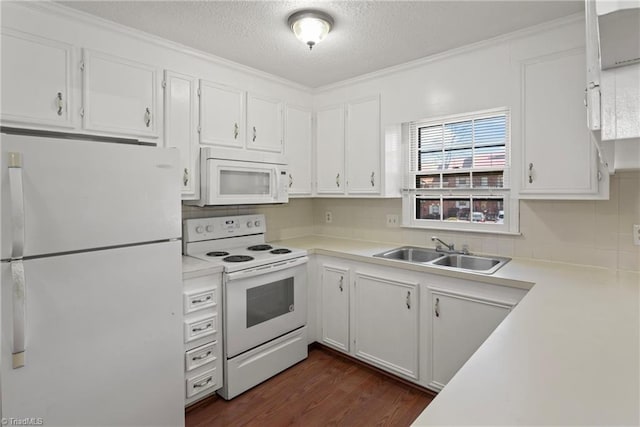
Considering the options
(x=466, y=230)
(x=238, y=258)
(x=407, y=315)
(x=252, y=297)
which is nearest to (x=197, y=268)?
(x=238, y=258)

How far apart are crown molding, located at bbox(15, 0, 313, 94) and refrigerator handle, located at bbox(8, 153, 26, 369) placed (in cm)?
101

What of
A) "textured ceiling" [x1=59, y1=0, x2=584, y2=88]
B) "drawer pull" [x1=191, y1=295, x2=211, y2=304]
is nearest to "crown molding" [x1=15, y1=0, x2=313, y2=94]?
"textured ceiling" [x1=59, y1=0, x2=584, y2=88]

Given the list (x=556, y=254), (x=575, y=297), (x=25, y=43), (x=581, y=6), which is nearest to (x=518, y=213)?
(x=556, y=254)

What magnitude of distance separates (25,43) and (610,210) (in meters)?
3.42

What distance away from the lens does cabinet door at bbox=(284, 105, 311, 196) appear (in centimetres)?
310

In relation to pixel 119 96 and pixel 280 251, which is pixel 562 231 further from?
pixel 119 96

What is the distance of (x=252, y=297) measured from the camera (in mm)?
2414

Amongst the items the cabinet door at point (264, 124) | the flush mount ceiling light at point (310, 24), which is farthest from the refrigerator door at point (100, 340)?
the flush mount ceiling light at point (310, 24)

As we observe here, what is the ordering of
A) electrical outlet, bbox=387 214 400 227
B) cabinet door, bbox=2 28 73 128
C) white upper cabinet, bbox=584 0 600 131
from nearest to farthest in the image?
1. white upper cabinet, bbox=584 0 600 131
2. cabinet door, bbox=2 28 73 128
3. electrical outlet, bbox=387 214 400 227

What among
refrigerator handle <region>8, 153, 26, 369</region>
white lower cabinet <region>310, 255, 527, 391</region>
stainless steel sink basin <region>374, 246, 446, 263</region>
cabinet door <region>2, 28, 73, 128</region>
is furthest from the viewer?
stainless steel sink basin <region>374, 246, 446, 263</region>

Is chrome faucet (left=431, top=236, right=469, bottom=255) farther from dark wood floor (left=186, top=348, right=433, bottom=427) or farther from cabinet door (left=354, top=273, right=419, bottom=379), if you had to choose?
dark wood floor (left=186, top=348, right=433, bottom=427)

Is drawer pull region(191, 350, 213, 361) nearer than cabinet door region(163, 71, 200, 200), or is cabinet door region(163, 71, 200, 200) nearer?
drawer pull region(191, 350, 213, 361)

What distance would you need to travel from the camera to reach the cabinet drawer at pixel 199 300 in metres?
2.08

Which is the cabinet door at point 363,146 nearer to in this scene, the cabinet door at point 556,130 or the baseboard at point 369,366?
the cabinet door at point 556,130
